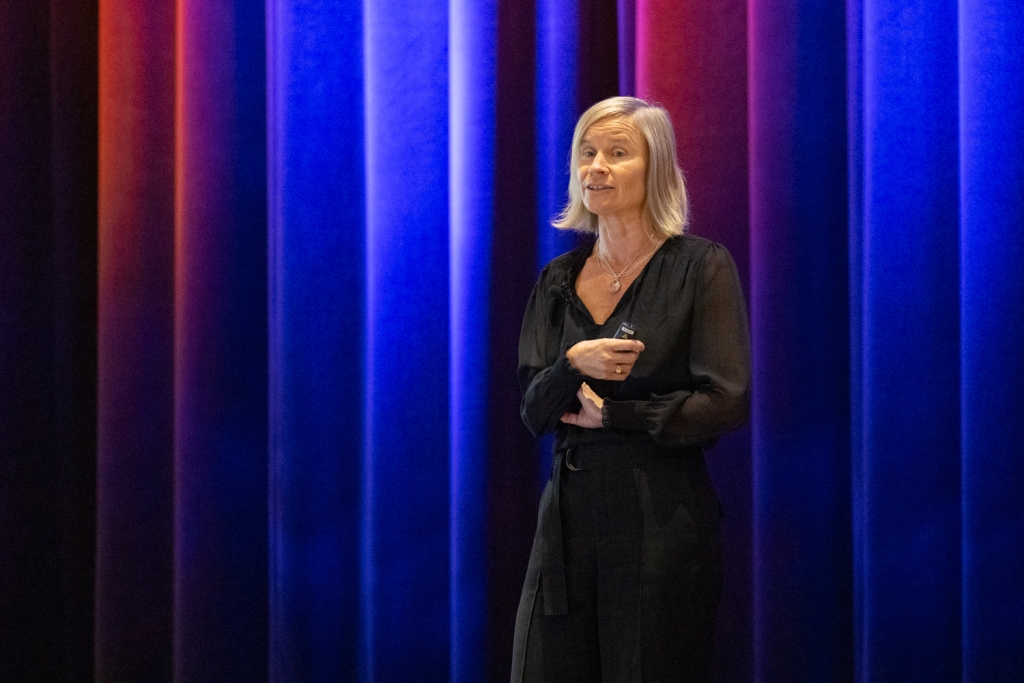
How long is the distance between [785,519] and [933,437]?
0.33 m

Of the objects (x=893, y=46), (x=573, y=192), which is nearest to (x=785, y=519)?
(x=573, y=192)

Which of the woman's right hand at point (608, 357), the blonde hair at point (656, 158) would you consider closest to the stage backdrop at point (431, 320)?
the blonde hair at point (656, 158)

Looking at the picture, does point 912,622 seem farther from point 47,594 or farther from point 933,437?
point 47,594

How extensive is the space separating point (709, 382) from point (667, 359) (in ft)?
0.27

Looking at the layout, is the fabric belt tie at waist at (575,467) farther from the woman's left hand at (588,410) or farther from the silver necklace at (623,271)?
the silver necklace at (623,271)

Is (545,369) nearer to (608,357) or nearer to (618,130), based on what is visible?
(608,357)

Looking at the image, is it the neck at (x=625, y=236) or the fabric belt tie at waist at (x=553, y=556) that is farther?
the neck at (x=625, y=236)

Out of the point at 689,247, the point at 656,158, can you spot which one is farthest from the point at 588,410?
the point at 656,158

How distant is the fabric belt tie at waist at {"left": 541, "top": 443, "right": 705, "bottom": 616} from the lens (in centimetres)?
157

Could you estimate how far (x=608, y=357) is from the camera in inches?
58.7

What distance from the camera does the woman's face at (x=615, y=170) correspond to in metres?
1.68

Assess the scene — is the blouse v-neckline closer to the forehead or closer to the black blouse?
the black blouse

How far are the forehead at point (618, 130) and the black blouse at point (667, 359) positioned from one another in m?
0.19

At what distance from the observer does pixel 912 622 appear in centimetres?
188
